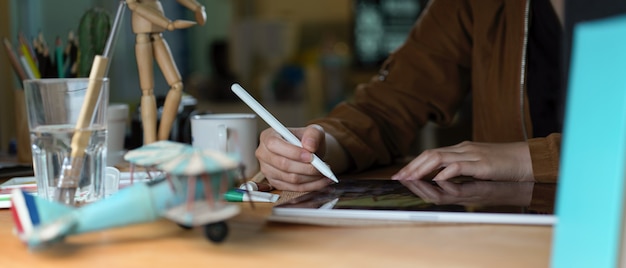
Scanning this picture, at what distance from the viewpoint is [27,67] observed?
1.15 metres

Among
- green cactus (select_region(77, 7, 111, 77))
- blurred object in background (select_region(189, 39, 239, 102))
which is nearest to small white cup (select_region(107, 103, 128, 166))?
green cactus (select_region(77, 7, 111, 77))

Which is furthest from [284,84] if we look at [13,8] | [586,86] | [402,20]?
[586,86]

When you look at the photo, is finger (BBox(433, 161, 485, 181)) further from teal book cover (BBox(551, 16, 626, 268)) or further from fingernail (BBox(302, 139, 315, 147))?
teal book cover (BBox(551, 16, 626, 268))

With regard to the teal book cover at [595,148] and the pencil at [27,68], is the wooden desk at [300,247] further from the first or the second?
the pencil at [27,68]

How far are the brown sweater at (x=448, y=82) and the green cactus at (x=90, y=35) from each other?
37cm

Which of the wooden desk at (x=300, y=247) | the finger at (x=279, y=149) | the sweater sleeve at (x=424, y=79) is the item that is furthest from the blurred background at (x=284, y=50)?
the wooden desk at (x=300, y=247)

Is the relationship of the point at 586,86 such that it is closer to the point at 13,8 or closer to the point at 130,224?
the point at 130,224

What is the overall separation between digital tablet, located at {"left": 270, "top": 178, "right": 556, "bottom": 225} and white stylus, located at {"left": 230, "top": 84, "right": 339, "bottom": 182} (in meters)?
0.02

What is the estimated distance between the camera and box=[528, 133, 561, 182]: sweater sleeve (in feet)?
3.20

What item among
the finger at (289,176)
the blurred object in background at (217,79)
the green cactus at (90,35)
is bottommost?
the blurred object in background at (217,79)

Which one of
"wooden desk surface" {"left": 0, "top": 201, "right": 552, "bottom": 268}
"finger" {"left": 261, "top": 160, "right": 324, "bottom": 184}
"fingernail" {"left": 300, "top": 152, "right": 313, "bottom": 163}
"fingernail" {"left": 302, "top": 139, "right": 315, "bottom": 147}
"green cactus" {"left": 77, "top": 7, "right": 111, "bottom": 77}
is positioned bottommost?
"finger" {"left": 261, "top": 160, "right": 324, "bottom": 184}

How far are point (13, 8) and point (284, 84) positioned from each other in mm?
2475

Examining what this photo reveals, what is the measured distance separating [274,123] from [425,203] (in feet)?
0.77

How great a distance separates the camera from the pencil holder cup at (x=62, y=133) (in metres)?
0.75
